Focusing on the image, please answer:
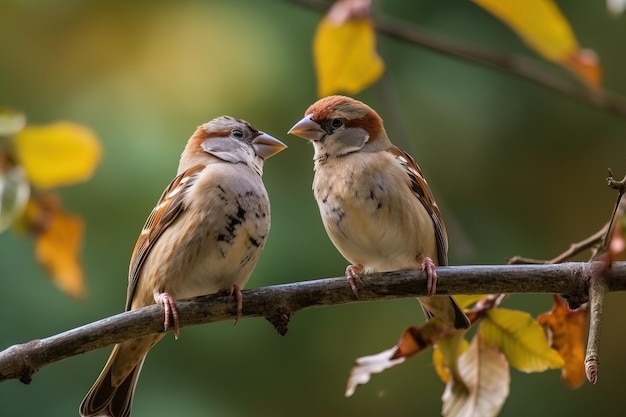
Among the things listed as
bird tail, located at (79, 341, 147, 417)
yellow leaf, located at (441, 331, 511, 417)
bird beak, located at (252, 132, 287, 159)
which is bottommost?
bird tail, located at (79, 341, 147, 417)

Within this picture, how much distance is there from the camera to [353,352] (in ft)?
14.1

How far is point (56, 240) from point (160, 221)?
0.70 meters

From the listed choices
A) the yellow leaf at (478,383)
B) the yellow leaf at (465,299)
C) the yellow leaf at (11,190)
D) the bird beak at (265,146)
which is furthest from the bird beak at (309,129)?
the yellow leaf at (11,190)

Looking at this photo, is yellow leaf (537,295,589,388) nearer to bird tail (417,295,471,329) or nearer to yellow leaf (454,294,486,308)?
yellow leaf (454,294,486,308)

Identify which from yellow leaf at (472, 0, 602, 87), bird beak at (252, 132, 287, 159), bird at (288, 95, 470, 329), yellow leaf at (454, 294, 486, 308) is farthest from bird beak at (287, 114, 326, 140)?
yellow leaf at (472, 0, 602, 87)

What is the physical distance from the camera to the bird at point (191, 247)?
2594 mm

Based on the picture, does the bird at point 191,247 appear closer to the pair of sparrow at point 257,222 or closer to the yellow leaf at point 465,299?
the pair of sparrow at point 257,222

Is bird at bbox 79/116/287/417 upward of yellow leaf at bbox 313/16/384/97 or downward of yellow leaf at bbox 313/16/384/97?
downward

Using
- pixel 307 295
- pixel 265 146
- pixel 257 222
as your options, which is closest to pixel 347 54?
pixel 307 295

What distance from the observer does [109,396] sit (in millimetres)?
2750

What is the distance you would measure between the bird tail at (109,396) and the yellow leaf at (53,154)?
3.20 ft

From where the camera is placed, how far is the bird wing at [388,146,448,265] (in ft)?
9.43

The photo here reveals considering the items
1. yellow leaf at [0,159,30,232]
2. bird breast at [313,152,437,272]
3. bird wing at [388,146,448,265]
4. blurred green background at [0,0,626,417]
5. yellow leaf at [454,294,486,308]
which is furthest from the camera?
blurred green background at [0,0,626,417]

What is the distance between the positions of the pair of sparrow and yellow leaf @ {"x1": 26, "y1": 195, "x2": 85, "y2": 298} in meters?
0.42
